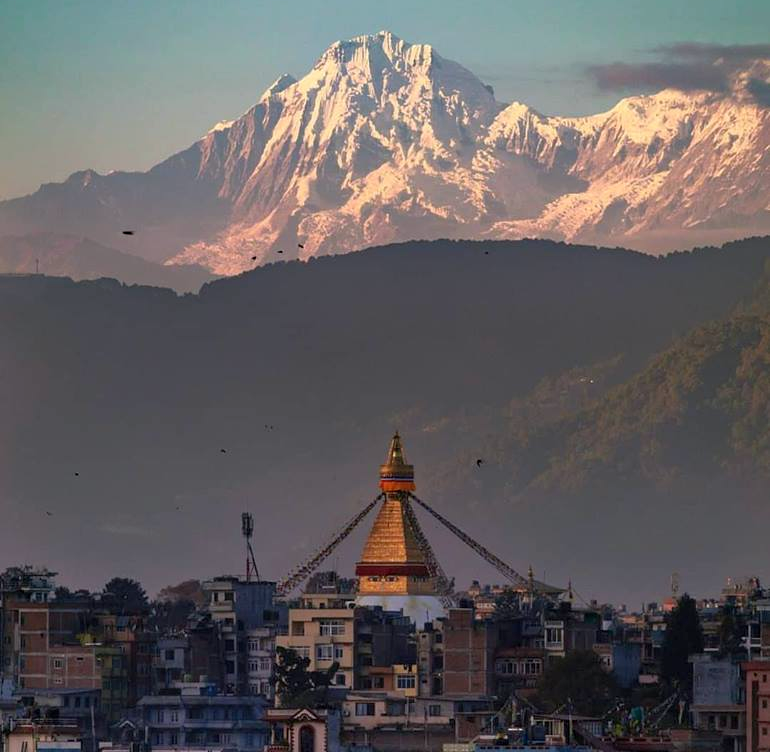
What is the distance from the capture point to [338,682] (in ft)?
461

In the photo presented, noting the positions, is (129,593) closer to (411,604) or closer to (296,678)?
(411,604)

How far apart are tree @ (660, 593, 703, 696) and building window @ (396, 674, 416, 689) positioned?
8.44 metres

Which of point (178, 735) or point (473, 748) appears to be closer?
point (473, 748)

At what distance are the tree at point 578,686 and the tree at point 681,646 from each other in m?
2.14

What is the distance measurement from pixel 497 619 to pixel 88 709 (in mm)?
15539

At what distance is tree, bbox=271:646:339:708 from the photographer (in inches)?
5266

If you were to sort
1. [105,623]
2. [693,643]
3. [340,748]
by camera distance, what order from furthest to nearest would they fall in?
1. [105,623]
2. [693,643]
3. [340,748]

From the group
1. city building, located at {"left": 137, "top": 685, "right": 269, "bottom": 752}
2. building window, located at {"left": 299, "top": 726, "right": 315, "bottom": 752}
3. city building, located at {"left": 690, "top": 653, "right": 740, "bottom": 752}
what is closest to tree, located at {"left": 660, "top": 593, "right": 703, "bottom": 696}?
city building, located at {"left": 690, "top": 653, "right": 740, "bottom": 752}

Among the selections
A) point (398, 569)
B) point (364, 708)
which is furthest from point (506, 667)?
point (398, 569)

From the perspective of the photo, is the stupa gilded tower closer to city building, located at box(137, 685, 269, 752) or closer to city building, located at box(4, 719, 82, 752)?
city building, located at box(137, 685, 269, 752)

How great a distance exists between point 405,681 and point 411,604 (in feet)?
54.0

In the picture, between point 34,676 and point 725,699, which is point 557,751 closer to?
point 725,699

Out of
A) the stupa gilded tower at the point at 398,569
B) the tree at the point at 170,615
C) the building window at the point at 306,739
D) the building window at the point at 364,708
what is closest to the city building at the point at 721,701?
the building window at the point at 306,739

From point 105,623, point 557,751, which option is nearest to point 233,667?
point 105,623
